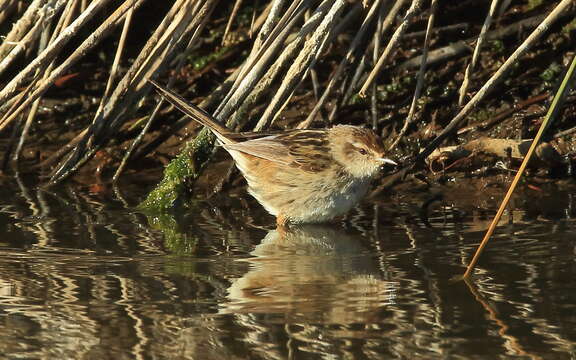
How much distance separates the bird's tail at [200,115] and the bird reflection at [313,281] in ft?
3.30

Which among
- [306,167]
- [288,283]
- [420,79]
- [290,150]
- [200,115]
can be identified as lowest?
[288,283]

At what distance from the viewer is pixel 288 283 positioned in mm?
5574

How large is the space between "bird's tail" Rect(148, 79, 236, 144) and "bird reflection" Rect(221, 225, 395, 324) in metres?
1.01

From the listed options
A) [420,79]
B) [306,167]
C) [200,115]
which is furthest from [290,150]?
[420,79]

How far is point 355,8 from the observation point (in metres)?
7.75

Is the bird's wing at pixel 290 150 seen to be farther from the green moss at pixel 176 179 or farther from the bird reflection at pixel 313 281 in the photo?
the bird reflection at pixel 313 281

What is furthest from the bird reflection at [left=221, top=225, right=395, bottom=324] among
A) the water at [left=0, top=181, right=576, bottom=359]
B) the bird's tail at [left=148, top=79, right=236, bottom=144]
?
the bird's tail at [left=148, top=79, right=236, bottom=144]

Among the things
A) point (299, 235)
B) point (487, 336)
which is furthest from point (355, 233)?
point (487, 336)

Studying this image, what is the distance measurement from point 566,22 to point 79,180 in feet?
14.5

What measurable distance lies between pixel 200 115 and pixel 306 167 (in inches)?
34.8

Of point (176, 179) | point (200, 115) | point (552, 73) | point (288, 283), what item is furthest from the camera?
point (552, 73)

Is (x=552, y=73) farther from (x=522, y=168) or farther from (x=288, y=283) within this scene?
(x=288, y=283)

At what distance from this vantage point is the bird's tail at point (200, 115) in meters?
7.57

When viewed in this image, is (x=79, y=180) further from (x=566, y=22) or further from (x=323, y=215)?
(x=566, y=22)
